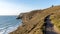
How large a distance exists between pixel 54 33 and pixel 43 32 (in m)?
1.15

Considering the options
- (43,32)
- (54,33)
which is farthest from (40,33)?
(54,33)

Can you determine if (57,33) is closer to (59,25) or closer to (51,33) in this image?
(51,33)

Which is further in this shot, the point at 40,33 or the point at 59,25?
the point at 59,25

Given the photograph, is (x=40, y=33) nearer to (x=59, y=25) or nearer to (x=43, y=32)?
(x=43, y=32)

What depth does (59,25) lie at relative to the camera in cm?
1862

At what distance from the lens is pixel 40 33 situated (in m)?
15.3

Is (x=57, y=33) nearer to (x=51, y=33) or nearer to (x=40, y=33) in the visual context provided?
(x=51, y=33)

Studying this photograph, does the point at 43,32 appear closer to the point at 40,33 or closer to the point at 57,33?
the point at 40,33

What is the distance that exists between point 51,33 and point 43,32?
0.82 m

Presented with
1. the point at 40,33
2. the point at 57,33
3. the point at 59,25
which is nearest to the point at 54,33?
the point at 57,33

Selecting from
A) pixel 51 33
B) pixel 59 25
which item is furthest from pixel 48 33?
pixel 59 25

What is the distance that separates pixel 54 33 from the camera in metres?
15.5

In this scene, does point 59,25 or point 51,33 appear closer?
point 51,33

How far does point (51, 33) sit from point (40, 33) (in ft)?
3.70
